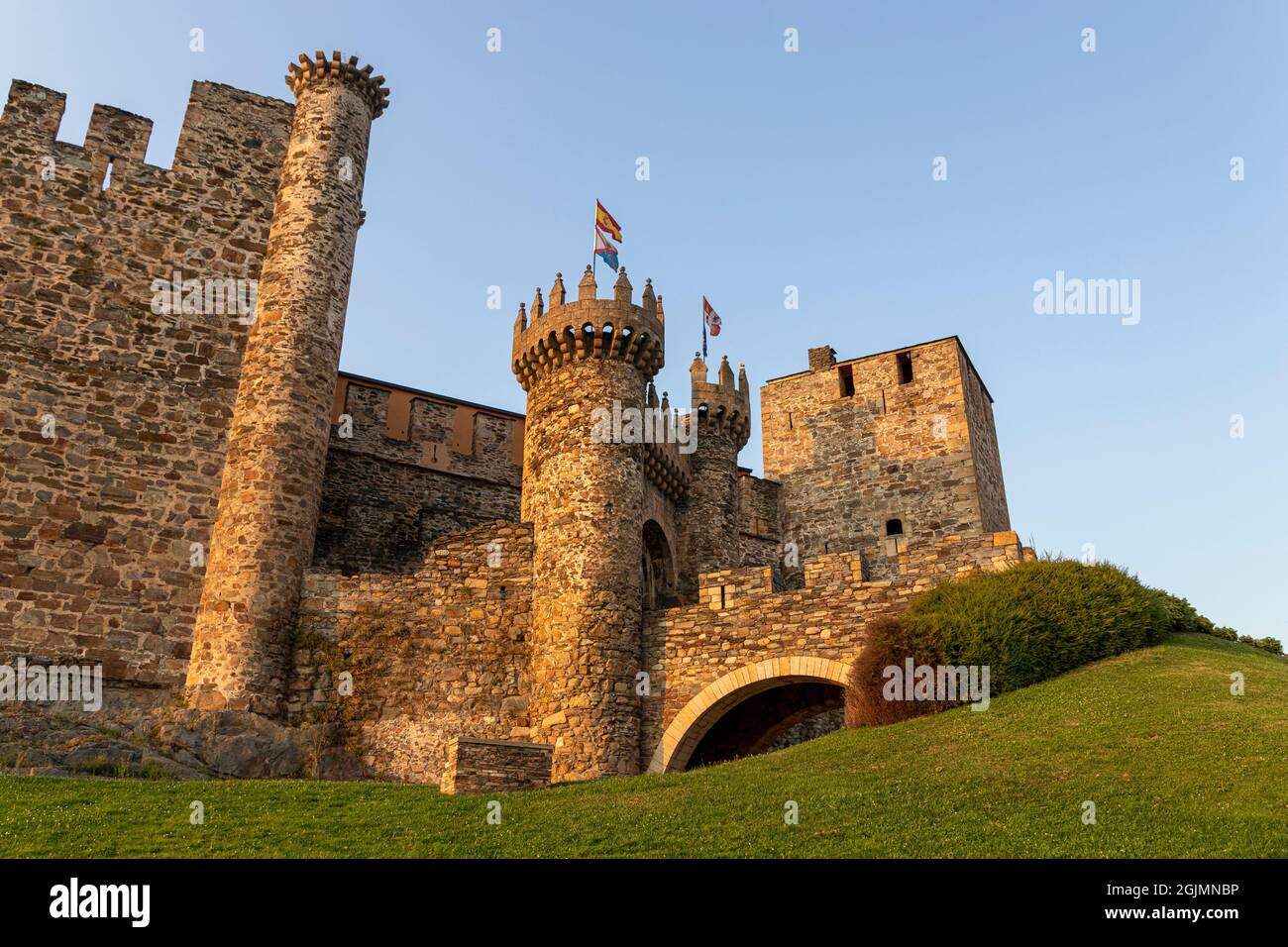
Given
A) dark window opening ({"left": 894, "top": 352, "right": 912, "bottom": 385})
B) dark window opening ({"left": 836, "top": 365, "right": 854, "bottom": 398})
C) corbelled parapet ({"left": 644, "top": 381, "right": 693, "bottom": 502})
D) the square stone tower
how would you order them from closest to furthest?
corbelled parapet ({"left": 644, "top": 381, "right": 693, "bottom": 502}) < the square stone tower < dark window opening ({"left": 894, "top": 352, "right": 912, "bottom": 385}) < dark window opening ({"left": 836, "top": 365, "right": 854, "bottom": 398})

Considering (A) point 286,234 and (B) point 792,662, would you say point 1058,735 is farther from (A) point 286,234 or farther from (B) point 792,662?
(A) point 286,234

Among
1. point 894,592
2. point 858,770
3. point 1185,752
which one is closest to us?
point 1185,752

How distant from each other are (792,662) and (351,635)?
8.47m

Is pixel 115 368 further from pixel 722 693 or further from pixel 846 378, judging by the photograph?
pixel 846 378

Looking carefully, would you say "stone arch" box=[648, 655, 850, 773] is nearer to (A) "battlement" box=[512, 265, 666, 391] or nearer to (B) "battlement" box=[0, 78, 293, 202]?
(A) "battlement" box=[512, 265, 666, 391]

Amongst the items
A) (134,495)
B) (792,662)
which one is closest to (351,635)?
(134,495)

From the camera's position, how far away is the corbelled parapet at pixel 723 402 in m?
28.7

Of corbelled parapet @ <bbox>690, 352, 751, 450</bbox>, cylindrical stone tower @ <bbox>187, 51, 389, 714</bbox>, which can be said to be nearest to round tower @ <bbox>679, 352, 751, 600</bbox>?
corbelled parapet @ <bbox>690, 352, 751, 450</bbox>

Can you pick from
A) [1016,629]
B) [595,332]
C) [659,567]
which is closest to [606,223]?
[595,332]

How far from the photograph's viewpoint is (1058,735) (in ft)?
46.6

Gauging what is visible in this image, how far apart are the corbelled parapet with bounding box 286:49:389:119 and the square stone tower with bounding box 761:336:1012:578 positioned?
576 inches

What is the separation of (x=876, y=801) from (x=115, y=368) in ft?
55.3

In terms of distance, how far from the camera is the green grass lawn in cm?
1038

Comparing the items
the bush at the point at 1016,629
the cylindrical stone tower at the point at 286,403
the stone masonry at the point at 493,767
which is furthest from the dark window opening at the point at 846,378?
the stone masonry at the point at 493,767
